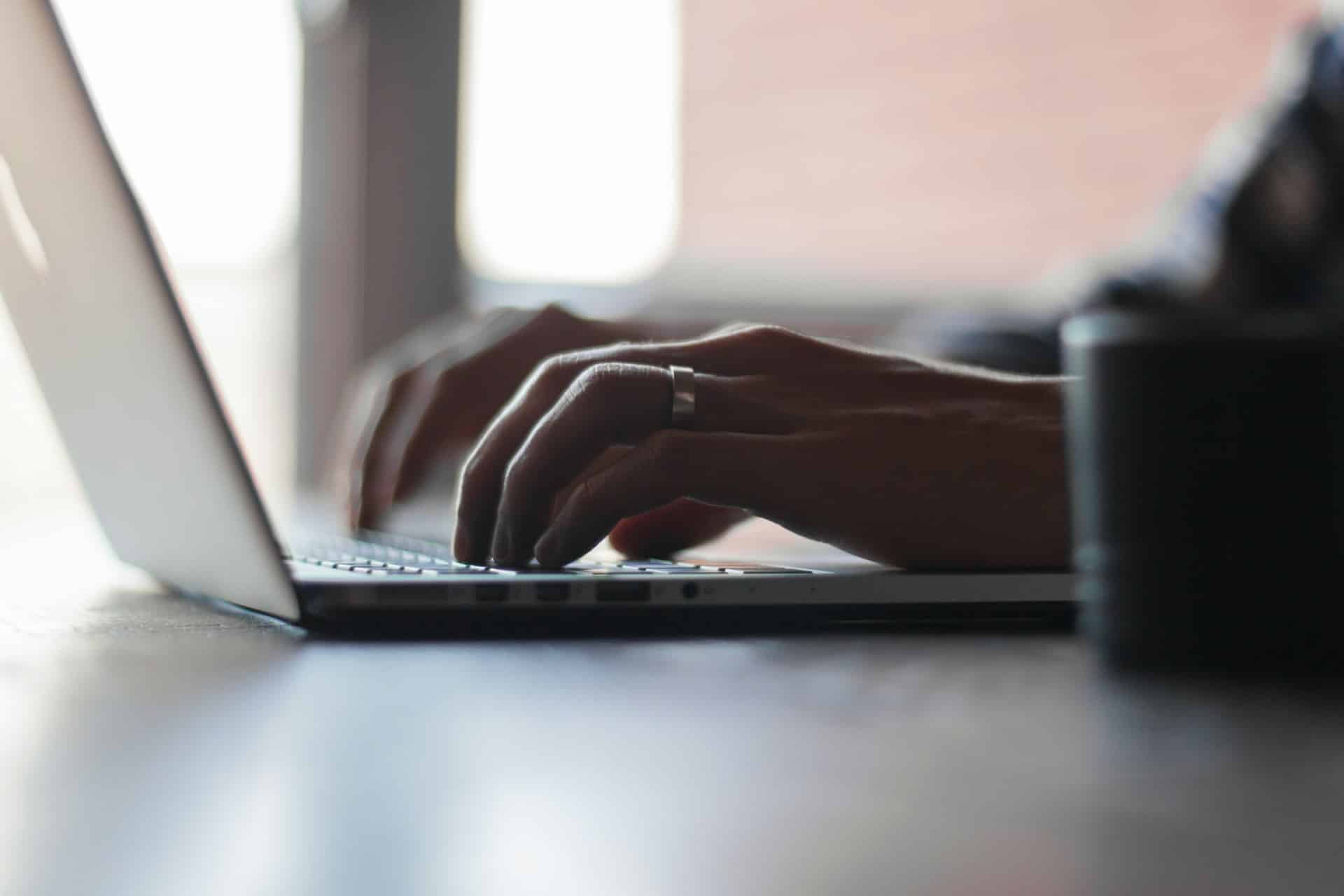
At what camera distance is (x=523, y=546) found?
571 millimetres

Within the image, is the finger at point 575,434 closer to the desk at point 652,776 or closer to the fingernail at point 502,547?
the fingernail at point 502,547

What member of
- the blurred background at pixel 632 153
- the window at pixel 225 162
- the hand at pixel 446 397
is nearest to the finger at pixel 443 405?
the hand at pixel 446 397

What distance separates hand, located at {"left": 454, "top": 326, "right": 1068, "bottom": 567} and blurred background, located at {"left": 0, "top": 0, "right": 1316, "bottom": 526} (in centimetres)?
181

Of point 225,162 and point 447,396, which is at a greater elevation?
point 225,162

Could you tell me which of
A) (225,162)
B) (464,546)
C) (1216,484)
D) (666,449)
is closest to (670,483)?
(666,449)

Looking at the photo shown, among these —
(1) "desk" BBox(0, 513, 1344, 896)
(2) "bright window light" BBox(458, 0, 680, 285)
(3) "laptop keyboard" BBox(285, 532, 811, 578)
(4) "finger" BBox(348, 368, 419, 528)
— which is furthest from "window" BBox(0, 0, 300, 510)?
(1) "desk" BBox(0, 513, 1344, 896)

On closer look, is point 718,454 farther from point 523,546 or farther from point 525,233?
point 525,233

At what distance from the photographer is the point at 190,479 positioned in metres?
0.46

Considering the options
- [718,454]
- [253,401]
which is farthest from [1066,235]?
[718,454]

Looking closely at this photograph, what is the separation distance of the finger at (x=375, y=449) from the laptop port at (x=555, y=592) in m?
0.63

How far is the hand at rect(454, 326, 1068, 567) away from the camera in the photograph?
549mm

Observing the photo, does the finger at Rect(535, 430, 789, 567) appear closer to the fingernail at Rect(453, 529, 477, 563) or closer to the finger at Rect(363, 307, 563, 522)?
the fingernail at Rect(453, 529, 477, 563)

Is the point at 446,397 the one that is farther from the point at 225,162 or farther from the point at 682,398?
the point at 225,162

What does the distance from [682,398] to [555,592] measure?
0.14m
